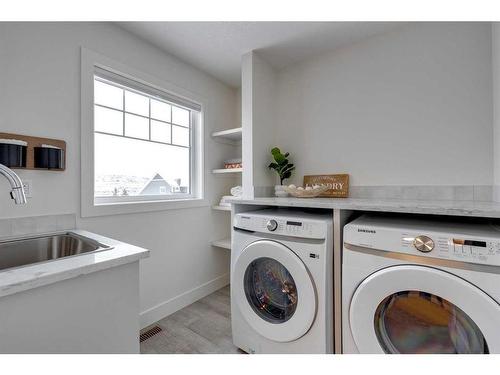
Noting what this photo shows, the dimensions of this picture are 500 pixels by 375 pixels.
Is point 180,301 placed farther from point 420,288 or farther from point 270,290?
point 420,288

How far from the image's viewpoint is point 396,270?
40.3 inches

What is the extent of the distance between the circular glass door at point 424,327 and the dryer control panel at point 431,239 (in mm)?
190

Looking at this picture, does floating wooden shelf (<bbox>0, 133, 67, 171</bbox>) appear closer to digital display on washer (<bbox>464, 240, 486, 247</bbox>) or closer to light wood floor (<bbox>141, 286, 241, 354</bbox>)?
light wood floor (<bbox>141, 286, 241, 354</bbox>)

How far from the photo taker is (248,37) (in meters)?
1.87

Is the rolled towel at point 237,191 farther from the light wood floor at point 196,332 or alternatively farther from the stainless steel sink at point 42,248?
the stainless steel sink at point 42,248

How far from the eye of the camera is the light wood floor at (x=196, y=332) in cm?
162

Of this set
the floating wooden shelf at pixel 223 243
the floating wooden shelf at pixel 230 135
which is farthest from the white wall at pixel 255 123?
the floating wooden shelf at pixel 223 243

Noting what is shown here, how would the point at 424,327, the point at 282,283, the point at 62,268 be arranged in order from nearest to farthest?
the point at 62,268 → the point at 424,327 → the point at 282,283

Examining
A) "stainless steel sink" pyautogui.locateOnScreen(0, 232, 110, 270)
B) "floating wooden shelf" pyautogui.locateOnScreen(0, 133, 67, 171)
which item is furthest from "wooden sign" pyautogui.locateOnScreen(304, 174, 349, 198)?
→ "floating wooden shelf" pyautogui.locateOnScreen(0, 133, 67, 171)

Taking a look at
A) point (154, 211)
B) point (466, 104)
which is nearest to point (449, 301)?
point (466, 104)

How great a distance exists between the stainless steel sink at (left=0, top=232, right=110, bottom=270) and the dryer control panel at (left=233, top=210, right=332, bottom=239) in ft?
2.59

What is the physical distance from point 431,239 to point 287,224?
26.1 inches

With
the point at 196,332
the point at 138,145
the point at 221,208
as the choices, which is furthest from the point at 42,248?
the point at 221,208

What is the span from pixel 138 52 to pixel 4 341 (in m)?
1.90
